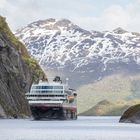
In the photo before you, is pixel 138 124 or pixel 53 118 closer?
pixel 138 124

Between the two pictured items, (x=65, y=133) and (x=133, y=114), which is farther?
(x=133, y=114)

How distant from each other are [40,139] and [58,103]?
10269 cm

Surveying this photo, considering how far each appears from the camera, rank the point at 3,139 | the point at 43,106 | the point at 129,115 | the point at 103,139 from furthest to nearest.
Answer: the point at 43,106, the point at 129,115, the point at 103,139, the point at 3,139

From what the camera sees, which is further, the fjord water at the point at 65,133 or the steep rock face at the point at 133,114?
the steep rock face at the point at 133,114

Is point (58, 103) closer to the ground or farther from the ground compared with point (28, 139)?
closer to the ground

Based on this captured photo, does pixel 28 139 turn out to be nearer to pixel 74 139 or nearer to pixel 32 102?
pixel 74 139

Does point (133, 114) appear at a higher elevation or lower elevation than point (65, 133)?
lower

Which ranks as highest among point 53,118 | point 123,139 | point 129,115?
point 123,139

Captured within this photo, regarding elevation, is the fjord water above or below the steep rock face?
above

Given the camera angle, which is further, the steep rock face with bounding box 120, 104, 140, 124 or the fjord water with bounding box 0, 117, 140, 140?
the steep rock face with bounding box 120, 104, 140, 124

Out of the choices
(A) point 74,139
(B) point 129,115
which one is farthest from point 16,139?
(B) point 129,115

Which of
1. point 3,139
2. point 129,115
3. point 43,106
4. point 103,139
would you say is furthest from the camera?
point 43,106

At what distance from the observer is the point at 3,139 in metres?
91.8

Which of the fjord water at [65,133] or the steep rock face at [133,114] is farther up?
the fjord water at [65,133]
